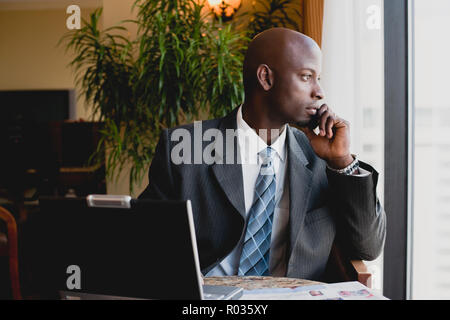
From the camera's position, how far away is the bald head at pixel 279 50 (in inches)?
55.8

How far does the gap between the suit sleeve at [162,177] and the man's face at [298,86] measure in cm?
40

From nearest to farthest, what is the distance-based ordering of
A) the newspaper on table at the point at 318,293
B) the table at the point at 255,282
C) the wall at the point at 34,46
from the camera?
the newspaper on table at the point at 318,293 → the table at the point at 255,282 → the wall at the point at 34,46

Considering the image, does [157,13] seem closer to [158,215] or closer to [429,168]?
[429,168]

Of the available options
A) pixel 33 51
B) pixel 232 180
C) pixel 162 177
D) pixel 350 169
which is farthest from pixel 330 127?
pixel 33 51

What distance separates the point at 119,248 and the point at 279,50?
0.91 m

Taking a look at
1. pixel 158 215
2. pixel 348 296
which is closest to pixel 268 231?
pixel 348 296

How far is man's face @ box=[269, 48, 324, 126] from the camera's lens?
55.8 inches

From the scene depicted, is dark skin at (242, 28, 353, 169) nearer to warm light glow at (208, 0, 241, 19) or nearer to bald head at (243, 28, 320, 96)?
bald head at (243, 28, 320, 96)

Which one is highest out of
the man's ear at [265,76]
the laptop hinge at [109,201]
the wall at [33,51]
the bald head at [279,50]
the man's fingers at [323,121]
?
the wall at [33,51]

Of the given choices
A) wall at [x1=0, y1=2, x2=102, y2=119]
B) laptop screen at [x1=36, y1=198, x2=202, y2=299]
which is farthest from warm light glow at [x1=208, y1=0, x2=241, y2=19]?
wall at [x1=0, y1=2, x2=102, y2=119]

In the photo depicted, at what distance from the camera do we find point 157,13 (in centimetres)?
326

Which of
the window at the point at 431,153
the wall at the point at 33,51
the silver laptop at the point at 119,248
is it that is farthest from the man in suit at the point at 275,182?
the wall at the point at 33,51

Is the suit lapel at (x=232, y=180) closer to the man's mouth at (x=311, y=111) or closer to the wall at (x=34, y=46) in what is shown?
the man's mouth at (x=311, y=111)

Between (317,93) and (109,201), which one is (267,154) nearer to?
(317,93)
